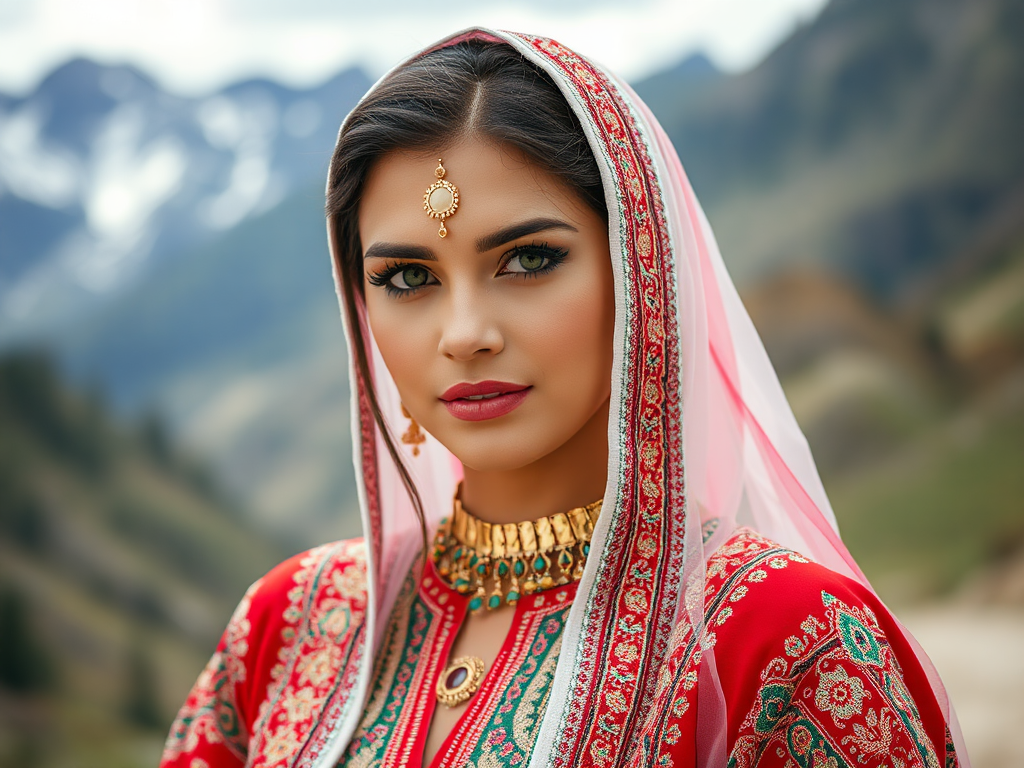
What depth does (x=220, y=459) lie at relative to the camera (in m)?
4.46

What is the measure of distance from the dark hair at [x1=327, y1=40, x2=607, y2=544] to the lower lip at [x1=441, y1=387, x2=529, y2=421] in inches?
9.2

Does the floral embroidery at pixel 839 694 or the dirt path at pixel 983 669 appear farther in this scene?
the dirt path at pixel 983 669

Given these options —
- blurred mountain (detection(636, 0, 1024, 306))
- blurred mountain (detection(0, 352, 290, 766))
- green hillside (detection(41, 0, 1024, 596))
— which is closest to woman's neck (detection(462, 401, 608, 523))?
green hillside (detection(41, 0, 1024, 596))

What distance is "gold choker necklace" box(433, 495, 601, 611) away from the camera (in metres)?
1.30

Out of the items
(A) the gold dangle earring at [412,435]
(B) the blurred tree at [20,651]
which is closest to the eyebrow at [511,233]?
(A) the gold dangle earring at [412,435]

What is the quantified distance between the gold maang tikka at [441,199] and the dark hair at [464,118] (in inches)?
1.9

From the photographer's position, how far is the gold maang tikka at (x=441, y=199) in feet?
3.93

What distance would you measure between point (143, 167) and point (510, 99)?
3.82 metres

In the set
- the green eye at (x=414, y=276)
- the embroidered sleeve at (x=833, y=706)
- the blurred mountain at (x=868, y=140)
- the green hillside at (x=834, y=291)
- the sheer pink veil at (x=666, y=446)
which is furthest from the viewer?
the blurred mountain at (x=868, y=140)

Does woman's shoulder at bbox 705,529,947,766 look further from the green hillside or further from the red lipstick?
the green hillside

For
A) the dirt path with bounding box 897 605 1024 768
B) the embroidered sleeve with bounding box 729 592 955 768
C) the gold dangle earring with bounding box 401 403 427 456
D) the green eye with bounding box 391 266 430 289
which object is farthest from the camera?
the dirt path with bounding box 897 605 1024 768

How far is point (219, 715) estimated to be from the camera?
1.46 metres

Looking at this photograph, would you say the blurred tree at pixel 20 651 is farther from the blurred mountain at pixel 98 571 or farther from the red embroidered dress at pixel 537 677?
the red embroidered dress at pixel 537 677

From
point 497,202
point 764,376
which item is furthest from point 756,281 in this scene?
point 497,202
